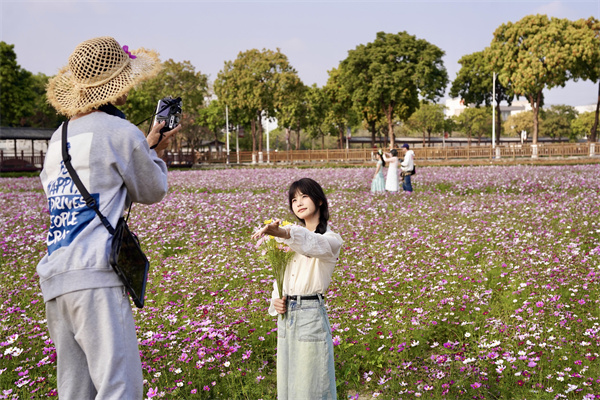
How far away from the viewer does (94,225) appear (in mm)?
2199

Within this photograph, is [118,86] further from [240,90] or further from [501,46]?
[240,90]

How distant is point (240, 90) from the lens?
56500 mm

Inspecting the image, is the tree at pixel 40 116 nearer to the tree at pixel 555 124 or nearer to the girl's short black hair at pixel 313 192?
the girl's short black hair at pixel 313 192

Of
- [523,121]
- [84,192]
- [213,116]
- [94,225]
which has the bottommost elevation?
[94,225]

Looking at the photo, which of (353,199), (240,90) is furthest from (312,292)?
(240,90)

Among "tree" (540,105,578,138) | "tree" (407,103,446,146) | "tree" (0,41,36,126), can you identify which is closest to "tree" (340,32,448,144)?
"tree" (407,103,446,146)

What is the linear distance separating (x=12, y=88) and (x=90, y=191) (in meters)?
51.7

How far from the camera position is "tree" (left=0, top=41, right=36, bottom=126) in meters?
46.6

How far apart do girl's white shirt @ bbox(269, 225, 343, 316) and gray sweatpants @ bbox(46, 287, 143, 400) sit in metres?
0.90

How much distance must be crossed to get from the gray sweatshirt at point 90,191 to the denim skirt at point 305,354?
1.01 m

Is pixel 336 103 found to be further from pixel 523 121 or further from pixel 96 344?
pixel 96 344

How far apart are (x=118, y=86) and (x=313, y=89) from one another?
63983 mm

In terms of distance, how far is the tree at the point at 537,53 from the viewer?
43.8m

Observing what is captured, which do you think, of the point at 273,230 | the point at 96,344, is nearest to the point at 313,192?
the point at 273,230
